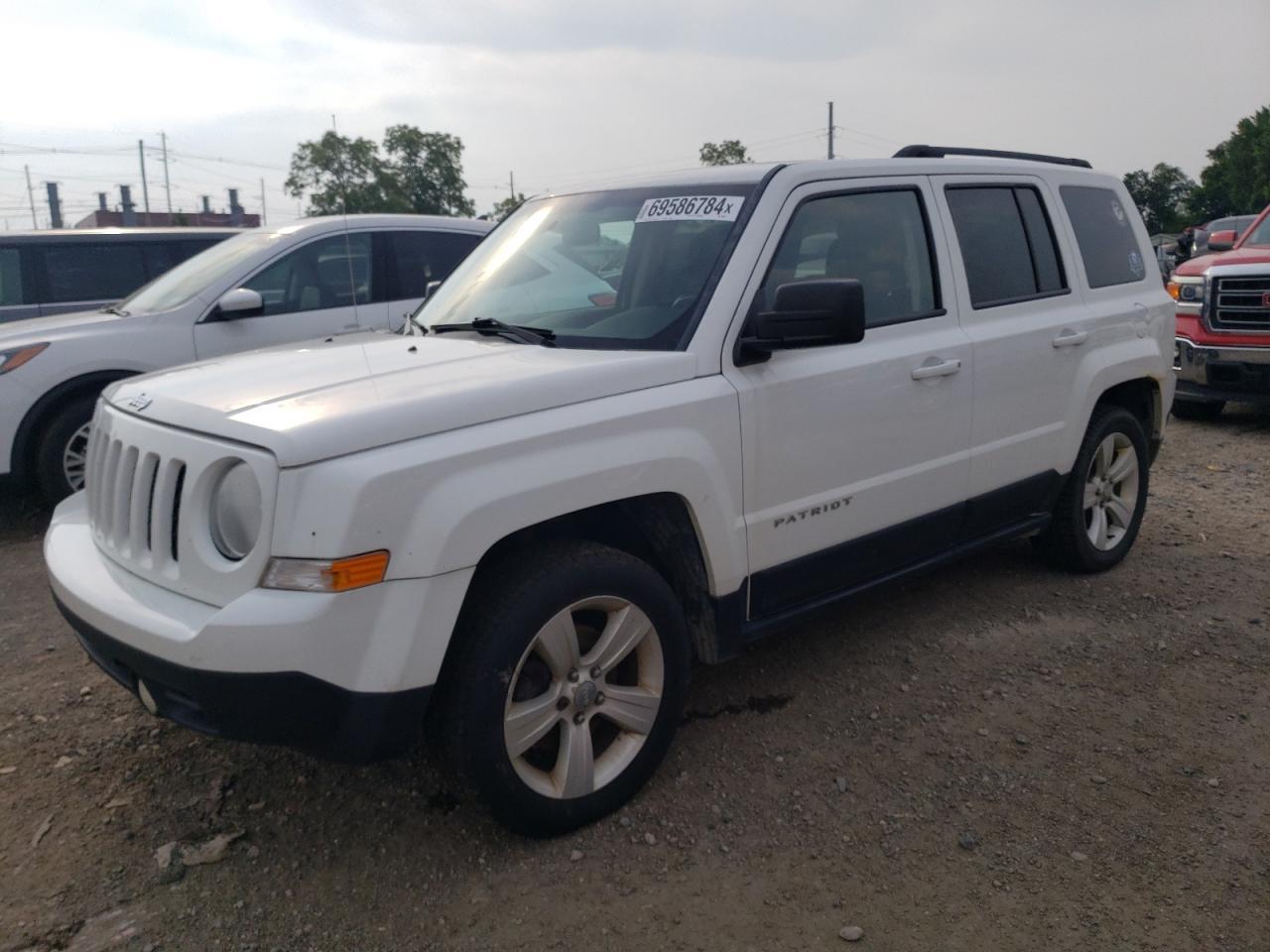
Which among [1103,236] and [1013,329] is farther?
[1103,236]

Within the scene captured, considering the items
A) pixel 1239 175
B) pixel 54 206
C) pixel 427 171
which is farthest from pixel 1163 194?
pixel 54 206

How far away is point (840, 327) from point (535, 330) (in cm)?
100

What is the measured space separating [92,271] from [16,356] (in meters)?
2.20

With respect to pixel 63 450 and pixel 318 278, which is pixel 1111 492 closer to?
pixel 318 278

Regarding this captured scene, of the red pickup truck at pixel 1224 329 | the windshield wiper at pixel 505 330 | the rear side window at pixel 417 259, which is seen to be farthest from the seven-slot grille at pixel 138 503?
the red pickup truck at pixel 1224 329

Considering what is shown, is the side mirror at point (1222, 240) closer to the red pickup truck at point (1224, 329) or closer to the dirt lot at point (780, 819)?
the red pickup truck at point (1224, 329)

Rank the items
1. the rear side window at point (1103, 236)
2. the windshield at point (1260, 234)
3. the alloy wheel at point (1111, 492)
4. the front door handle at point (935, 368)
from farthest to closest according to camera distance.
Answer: the windshield at point (1260, 234) < the alloy wheel at point (1111, 492) < the rear side window at point (1103, 236) < the front door handle at point (935, 368)

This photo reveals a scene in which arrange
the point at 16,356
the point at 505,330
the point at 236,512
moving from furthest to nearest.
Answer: the point at 16,356 < the point at 505,330 < the point at 236,512

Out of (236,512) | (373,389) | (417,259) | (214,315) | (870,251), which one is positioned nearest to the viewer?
(236,512)

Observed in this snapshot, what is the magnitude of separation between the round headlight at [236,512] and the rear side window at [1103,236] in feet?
12.3

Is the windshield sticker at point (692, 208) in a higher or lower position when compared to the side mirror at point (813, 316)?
higher

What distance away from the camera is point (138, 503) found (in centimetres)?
279

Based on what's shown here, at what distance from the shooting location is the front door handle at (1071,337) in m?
4.38

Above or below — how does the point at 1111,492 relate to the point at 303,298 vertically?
below
